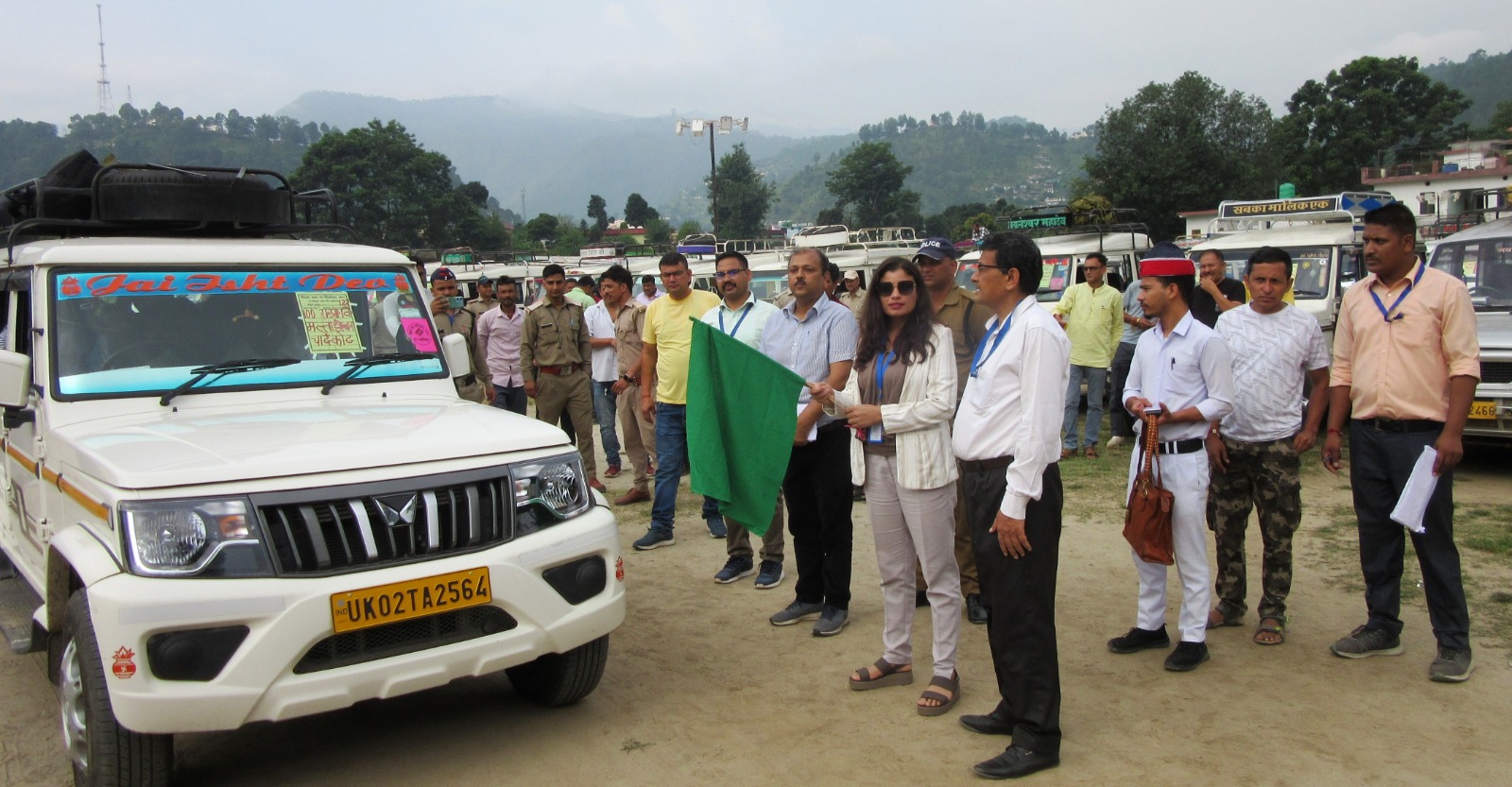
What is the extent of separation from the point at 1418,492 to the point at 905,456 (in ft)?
7.17

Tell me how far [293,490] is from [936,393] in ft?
8.21

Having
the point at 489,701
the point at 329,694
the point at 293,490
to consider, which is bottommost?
the point at 489,701

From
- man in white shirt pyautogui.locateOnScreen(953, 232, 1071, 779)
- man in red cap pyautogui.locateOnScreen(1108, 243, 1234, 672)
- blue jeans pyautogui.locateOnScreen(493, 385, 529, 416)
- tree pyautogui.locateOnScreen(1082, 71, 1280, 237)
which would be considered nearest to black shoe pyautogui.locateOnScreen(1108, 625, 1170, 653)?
man in red cap pyautogui.locateOnScreen(1108, 243, 1234, 672)

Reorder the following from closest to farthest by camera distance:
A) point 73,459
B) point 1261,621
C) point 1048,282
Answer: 1. point 73,459
2. point 1261,621
3. point 1048,282

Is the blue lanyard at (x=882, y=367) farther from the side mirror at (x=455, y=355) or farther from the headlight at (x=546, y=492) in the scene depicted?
the side mirror at (x=455, y=355)

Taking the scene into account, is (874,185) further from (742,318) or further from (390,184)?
(742,318)

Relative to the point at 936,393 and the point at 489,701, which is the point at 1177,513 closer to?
the point at 936,393

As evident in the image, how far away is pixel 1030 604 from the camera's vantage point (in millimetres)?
3893

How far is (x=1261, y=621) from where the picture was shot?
5211 millimetres

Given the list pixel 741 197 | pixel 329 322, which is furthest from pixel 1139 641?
pixel 741 197

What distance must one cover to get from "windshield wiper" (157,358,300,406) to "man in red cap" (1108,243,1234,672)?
3.98 meters

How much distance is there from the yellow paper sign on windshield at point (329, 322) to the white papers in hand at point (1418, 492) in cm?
481

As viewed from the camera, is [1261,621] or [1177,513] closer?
[1177,513]

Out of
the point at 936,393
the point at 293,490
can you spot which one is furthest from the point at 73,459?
the point at 936,393
